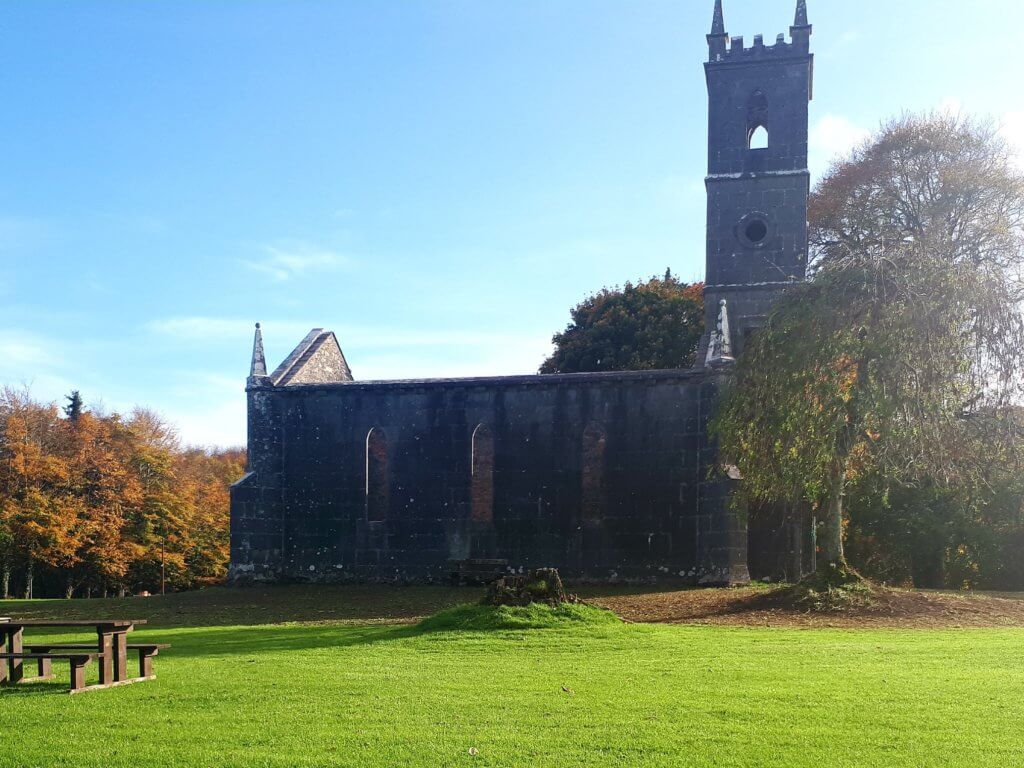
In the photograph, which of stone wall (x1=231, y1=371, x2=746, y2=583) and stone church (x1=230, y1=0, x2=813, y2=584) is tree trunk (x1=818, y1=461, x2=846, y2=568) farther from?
A: stone wall (x1=231, y1=371, x2=746, y2=583)

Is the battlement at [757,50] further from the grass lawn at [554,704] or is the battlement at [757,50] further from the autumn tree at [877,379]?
the grass lawn at [554,704]

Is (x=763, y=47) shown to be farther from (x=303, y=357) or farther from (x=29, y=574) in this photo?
(x=29, y=574)

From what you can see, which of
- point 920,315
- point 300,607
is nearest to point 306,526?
point 300,607

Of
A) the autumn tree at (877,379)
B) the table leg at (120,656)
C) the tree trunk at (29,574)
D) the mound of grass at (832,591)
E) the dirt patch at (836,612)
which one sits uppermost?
the autumn tree at (877,379)

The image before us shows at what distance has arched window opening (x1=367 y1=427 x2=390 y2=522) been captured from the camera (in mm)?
27203

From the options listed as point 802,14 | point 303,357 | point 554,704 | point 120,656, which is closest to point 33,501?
point 303,357

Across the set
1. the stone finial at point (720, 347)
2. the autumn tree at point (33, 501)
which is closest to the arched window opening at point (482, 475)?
the stone finial at point (720, 347)

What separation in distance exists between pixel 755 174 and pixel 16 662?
74.3 ft

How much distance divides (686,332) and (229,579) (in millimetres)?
20652

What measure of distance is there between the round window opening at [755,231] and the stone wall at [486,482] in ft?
19.1

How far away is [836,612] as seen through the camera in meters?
18.2

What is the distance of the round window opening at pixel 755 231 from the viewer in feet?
92.6

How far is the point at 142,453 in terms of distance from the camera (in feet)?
144

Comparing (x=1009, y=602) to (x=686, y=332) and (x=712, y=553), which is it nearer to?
(x=712, y=553)
